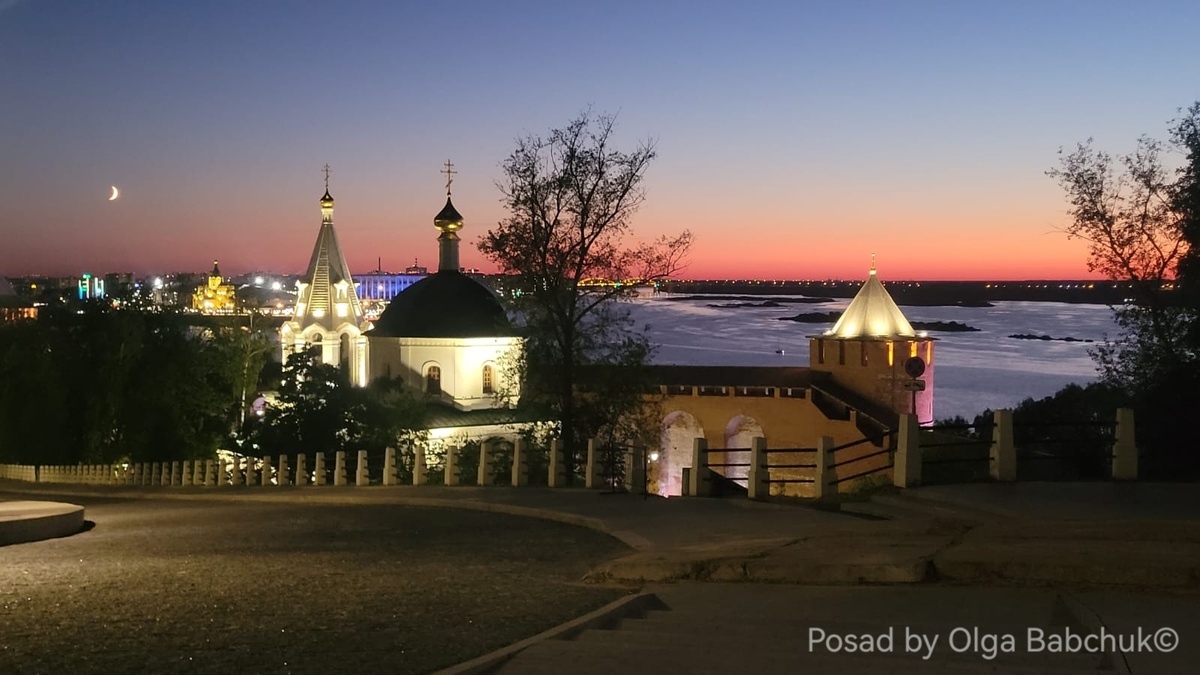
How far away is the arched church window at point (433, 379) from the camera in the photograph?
58875mm

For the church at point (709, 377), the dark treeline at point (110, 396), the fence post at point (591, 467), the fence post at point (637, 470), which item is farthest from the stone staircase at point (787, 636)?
the church at point (709, 377)

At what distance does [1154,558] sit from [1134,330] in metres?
24.2

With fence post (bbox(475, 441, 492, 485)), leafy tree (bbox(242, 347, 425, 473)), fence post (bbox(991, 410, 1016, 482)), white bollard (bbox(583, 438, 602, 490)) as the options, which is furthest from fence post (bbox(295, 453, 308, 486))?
fence post (bbox(991, 410, 1016, 482))

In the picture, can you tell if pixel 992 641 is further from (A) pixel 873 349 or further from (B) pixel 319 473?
(A) pixel 873 349

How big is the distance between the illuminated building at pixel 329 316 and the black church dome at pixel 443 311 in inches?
316

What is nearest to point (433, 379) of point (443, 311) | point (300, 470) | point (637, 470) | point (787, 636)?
point (443, 311)

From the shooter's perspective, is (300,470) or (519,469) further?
(300,470)

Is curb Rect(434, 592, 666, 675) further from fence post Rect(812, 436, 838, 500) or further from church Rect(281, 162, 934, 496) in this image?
church Rect(281, 162, 934, 496)

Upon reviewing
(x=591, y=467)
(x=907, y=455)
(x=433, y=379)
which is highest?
(x=433, y=379)

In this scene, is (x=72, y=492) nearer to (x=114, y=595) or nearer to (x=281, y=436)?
(x=281, y=436)

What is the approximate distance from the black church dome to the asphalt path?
135 ft

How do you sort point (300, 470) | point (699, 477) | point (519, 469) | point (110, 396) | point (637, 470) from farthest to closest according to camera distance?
point (110, 396) < point (300, 470) < point (519, 469) < point (637, 470) < point (699, 477)

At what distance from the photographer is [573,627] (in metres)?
8.26

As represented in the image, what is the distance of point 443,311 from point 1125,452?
4626cm
